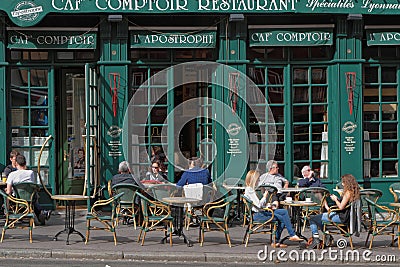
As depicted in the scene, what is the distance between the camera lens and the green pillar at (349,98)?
1680cm

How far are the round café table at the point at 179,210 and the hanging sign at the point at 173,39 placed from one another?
4.41 metres

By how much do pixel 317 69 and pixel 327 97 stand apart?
0.66m

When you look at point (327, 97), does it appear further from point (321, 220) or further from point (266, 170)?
point (321, 220)

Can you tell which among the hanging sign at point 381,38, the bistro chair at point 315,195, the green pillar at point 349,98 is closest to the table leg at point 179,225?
the bistro chair at point 315,195

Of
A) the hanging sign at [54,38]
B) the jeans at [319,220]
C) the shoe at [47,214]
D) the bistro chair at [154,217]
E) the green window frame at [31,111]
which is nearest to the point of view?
the jeans at [319,220]

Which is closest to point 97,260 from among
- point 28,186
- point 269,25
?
point 28,186

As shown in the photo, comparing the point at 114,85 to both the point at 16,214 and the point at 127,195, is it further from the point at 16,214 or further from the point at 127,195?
the point at 16,214

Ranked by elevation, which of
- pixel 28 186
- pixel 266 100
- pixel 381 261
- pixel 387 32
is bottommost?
pixel 381 261

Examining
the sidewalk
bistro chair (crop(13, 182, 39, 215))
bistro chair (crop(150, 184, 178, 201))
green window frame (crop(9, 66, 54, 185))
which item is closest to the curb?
the sidewalk

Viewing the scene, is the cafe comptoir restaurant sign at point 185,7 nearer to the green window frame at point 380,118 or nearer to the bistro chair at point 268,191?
the green window frame at point 380,118

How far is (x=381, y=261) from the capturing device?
39.6 feet

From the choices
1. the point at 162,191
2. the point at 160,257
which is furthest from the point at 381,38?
the point at 160,257

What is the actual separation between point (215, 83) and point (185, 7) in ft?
5.76

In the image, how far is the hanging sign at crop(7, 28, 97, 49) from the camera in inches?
647
